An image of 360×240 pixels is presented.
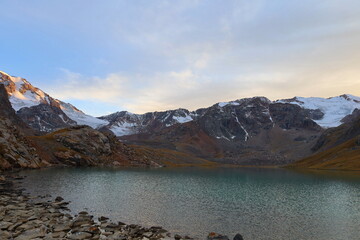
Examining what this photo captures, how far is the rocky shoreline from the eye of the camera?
37844mm

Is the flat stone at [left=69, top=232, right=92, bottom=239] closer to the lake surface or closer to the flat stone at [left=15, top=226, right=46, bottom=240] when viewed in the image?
the flat stone at [left=15, top=226, right=46, bottom=240]

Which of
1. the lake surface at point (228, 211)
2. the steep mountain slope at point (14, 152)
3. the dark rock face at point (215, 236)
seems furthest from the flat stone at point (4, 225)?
the steep mountain slope at point (14, 152)

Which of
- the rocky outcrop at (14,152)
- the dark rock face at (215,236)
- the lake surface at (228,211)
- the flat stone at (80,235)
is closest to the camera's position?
the flat stone at (80,235)

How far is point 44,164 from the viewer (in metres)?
150

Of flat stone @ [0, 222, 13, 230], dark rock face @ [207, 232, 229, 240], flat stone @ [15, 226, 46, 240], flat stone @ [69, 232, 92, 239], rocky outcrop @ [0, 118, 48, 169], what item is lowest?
dark rock face @ [207, 232, 229, 240]

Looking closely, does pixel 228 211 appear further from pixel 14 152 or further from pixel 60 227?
pixel 14 152

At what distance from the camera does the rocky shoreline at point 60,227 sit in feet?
124

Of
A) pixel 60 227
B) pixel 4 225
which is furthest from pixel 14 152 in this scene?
pixel 60 227

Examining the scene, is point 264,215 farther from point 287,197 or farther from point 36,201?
point 36,201

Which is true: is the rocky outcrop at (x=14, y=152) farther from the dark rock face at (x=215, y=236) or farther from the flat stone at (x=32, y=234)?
the dark rock face at (x=215, y=236)

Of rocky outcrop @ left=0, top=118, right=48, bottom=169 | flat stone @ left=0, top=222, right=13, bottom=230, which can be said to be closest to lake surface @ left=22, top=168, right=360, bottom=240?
flat stone @ left=0, top=222, right=13, bottom=230

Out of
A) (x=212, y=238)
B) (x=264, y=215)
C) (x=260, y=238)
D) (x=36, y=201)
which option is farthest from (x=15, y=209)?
(x=264, y=215)

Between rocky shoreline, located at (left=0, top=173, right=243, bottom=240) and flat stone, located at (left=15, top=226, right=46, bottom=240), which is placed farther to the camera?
rocky shoreline, located at (left=0, top=173, right=243, bottom=240)

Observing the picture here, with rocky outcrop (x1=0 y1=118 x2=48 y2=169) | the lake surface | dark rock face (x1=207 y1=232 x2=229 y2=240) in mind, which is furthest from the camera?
rocky outcrop (x1=0 y1=118 x2=48 y2=169)
